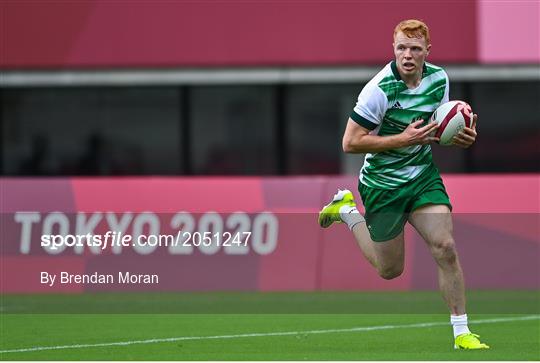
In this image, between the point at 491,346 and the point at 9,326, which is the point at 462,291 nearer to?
the point at 491,346

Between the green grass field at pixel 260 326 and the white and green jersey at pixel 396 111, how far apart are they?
1.32 metres

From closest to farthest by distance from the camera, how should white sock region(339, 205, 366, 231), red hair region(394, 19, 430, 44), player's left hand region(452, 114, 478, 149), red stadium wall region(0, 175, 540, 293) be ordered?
red hair region(394, 19, 430, 44) < player's left hand region(452, 114, 478, 149) < white sock region(339, 205, 366, 231) < red stadium wall region(0, 175, 540, 293)

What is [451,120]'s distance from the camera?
1030 cm

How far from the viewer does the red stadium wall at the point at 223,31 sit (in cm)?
2041

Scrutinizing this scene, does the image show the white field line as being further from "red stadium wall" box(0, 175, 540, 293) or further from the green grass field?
"red stadium wall" box(0, 175, 540, 293)

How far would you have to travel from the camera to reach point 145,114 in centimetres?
2230

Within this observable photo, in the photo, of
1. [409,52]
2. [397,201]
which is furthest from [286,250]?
[409,52]

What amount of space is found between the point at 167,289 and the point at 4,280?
1848mm

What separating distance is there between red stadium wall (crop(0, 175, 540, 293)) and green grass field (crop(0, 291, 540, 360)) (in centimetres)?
25

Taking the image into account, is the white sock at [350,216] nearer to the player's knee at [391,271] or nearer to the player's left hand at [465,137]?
the player's knee at [391,271]

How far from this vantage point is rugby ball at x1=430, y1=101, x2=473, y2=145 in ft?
33.8

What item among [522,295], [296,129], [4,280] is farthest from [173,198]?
[296,129]

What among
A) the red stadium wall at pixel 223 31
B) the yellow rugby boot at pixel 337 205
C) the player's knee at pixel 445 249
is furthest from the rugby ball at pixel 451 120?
the red stadium wall at pixel 223 31

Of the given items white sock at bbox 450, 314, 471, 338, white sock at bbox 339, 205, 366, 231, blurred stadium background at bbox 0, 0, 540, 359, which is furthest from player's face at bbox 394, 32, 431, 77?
blurred stadium background at bbox 0, 0, 540, 359
